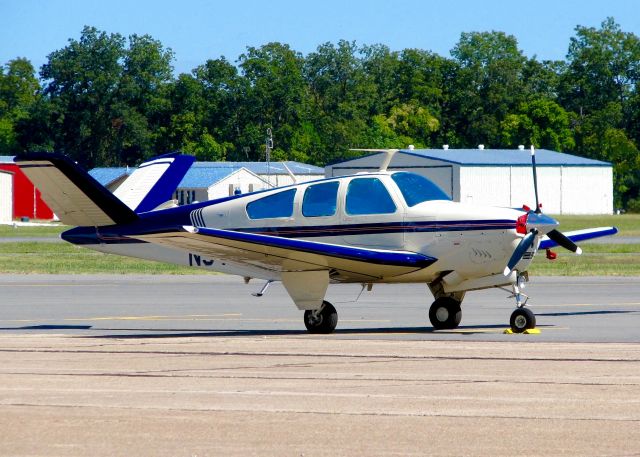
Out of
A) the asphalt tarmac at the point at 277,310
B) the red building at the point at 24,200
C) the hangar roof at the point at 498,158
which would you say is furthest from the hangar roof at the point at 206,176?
the asphalt tarmac at the point at 277,310

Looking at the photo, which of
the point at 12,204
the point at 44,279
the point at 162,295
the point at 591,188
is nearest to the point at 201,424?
the point at 162,295

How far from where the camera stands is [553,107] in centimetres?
12988

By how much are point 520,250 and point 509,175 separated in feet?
287

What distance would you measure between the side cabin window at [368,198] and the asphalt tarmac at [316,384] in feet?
5.77

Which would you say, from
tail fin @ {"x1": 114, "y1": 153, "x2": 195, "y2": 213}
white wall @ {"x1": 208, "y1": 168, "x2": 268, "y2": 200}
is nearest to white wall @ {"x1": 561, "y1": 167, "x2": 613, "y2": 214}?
white wall @ {"x1": 208, "y1": 168, "x2": 268, "y2": 200}

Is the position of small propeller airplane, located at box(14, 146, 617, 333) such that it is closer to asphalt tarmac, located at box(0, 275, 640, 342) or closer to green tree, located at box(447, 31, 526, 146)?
asphalt tarmac, located at box(0, 275, 640, 342)

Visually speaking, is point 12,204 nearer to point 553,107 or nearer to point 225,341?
point 553,107

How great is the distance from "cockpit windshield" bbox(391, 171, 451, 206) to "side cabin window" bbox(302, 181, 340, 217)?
0.91 m

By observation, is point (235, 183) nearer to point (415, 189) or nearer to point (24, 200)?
point (24, 200)

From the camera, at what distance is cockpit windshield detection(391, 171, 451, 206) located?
16984 mm

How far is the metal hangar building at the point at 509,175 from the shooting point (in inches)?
3932

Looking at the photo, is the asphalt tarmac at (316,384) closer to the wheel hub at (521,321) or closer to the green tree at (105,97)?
the wheel hub at (521,321)

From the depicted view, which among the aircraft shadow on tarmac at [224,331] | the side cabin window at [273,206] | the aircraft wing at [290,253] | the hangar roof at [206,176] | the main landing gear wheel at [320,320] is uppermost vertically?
the hangar roof at [206,176]

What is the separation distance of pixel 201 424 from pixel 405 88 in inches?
5407
